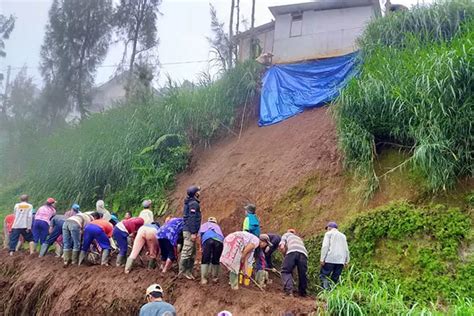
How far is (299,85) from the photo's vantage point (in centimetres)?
1499

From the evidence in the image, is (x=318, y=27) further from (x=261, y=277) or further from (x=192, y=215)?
(x=261, y=277)

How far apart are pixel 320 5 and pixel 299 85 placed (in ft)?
14.8

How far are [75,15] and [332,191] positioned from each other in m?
19.2

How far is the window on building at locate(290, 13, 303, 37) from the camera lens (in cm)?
1806

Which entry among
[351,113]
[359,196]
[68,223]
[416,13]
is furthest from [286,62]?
[68,223]

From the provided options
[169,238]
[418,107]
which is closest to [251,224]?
[169,238]

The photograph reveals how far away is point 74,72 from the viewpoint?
2456cm

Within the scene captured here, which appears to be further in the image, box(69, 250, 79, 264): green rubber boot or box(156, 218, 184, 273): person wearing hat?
box(69, 250, 79, 264): green rubber boot

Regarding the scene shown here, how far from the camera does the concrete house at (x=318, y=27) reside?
17.1 metres

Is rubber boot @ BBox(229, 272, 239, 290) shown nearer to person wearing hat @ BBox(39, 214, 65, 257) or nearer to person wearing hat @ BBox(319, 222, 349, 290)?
person wearing hat @ BBox(319, 222, 349, 290)

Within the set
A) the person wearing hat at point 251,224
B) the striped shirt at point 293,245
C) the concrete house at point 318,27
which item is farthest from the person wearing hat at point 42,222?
the concrete house at point 318,27

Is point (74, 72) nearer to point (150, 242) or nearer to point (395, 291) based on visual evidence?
point (150, 242)

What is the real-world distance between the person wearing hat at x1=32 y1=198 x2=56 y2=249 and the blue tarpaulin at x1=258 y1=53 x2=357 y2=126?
6.82 m

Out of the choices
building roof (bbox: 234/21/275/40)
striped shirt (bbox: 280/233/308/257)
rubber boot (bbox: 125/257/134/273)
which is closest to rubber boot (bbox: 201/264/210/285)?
striped shirt (bbox: 280/233/308/257)
